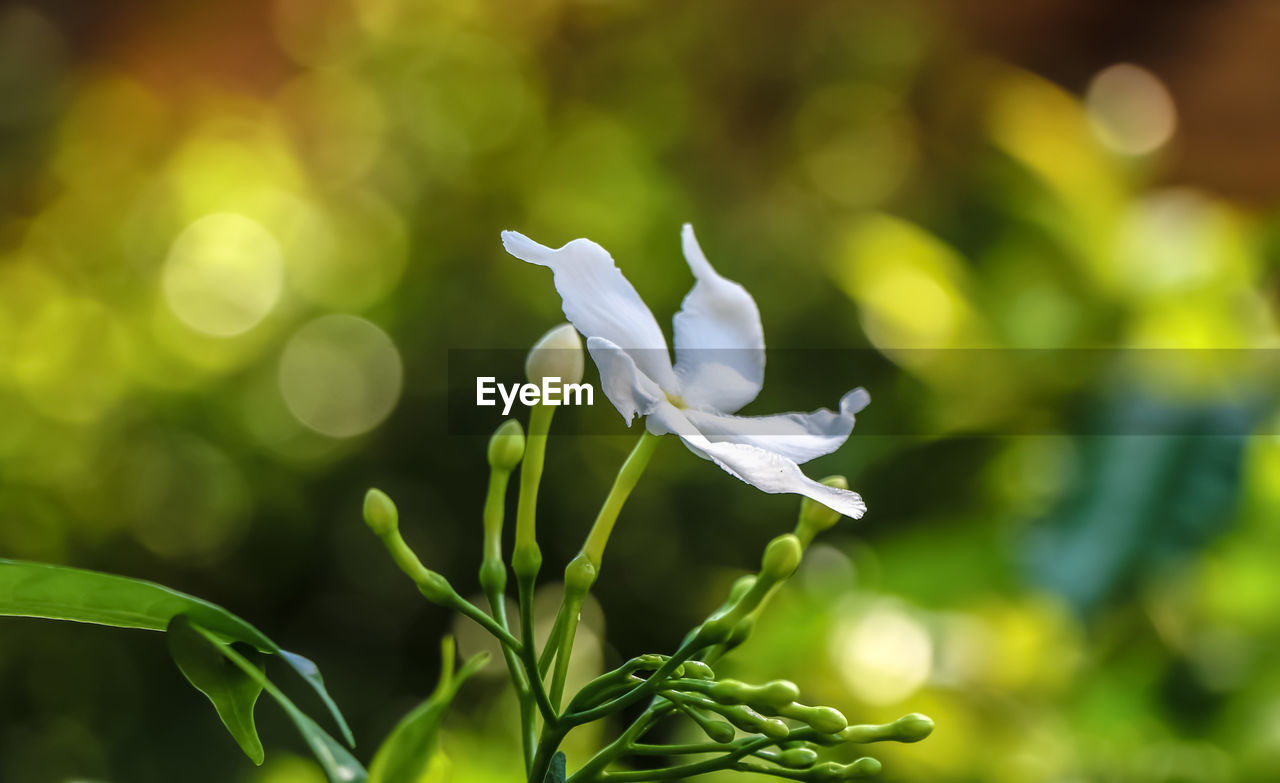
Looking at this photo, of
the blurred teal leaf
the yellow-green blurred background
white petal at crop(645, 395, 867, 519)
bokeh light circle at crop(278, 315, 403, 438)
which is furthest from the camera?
bokeh light circle at crop(278, 315, 403, 438)

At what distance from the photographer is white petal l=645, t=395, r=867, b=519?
0.27 metres

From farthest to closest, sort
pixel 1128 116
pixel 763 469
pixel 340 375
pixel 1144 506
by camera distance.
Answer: pixel 1128 116 < pixel 340 375 < pixel 1144 506 < pixel 763 469

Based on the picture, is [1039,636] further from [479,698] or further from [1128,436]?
[479,698]

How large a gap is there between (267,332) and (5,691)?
0.61m

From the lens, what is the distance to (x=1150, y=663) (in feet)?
3.51

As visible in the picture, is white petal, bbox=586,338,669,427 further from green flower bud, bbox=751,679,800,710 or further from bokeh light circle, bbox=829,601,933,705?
bokeh light circle, bbox=829,601,933,705

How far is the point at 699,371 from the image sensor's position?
337 mm

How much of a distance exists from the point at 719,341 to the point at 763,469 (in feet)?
0.27

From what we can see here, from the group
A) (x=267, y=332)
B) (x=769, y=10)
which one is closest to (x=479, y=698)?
(x=267, y=332)

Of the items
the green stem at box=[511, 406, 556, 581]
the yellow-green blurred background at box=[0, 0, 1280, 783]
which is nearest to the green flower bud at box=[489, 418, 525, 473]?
the green stem at box=[511, 406, 556, 581]

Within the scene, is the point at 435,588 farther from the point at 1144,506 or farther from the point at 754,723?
the point at 1144,506

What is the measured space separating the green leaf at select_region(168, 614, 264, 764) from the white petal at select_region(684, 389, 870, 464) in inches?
6.2

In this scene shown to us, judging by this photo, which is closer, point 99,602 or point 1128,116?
A: point 99,602

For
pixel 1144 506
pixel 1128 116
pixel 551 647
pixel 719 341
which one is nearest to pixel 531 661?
pixel 551 647
